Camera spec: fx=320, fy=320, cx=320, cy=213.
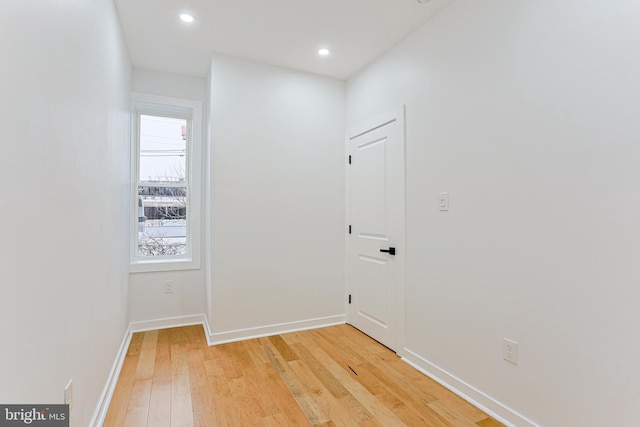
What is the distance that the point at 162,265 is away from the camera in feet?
11.5

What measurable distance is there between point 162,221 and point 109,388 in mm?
1896

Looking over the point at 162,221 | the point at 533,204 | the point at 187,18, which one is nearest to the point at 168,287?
the point at 162,221

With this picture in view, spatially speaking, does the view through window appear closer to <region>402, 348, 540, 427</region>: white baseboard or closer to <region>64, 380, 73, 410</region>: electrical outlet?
<region>64, 380, 73, 410</region>: electrical outlet

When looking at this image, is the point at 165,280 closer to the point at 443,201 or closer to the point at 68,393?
the point at 68,393

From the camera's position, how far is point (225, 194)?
318 centimetres

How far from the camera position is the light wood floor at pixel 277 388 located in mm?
1964

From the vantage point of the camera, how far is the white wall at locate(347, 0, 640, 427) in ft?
4.85

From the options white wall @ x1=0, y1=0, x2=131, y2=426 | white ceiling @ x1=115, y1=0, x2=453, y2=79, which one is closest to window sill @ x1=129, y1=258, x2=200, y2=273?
white wall @ x1=0, y1=0, x2=131, y2=426

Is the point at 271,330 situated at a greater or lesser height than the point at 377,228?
lesser

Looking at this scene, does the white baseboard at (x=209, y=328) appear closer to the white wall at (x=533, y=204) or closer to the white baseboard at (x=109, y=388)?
the white baseboard at (x=109, y=388)

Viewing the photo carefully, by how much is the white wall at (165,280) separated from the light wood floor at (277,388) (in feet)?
1.28

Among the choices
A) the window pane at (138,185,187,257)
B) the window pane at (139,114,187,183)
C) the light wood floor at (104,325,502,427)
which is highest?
the window pane at (139,114,187,183)

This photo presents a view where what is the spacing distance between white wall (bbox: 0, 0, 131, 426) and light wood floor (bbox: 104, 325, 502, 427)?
16.3 inches

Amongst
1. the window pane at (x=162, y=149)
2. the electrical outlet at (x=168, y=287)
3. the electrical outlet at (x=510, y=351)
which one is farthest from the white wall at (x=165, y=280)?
the electrical outlet at (x=510, y=351)
